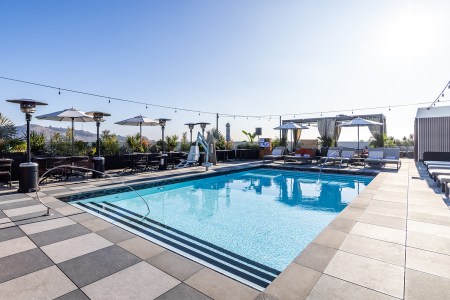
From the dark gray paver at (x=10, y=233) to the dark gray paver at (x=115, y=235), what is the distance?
3.36 feet

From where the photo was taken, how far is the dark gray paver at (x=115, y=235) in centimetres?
315

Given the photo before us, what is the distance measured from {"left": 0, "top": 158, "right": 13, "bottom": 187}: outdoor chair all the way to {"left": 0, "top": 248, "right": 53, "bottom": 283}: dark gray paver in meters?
4.77

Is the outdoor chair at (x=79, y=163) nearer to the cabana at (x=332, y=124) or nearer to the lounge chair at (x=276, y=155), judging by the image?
the lounge chair at (x=276, y=155)

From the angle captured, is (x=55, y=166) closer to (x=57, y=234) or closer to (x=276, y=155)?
(x=57, y=234)

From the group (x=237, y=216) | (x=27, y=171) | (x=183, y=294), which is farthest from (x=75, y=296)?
(x=27, y=171)

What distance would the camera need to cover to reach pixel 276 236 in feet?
13.7

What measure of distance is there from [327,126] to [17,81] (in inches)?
672

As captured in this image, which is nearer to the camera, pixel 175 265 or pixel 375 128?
pixel 175 265

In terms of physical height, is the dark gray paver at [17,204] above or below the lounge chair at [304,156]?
below

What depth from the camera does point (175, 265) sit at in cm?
248

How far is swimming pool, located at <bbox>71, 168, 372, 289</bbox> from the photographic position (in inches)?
130

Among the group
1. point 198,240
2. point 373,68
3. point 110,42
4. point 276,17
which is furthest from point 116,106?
point 373,68

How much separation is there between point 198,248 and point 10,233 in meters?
2.53

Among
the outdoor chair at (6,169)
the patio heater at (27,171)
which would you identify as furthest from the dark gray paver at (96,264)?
the outdoor chair at (6,169)
